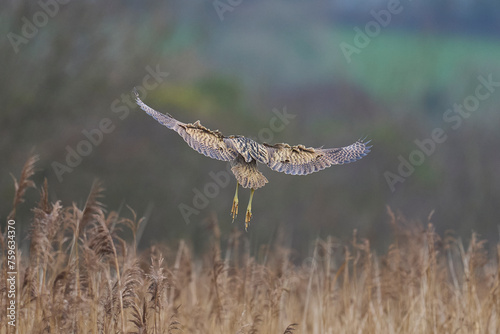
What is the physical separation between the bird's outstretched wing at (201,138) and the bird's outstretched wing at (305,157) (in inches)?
6.7

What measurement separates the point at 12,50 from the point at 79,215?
25.1ft

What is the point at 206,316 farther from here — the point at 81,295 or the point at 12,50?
the point at 12,50

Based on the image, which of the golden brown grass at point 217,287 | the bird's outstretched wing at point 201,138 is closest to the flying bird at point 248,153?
the bird's outstretched wing at point 201,138

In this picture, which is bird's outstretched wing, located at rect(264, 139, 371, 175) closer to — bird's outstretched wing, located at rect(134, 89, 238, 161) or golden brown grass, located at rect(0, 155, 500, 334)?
bird's outstretched wing, located at rect(134, 89, 238, 161)

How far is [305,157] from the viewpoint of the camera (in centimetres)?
250

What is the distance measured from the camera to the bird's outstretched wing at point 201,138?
2.29 metres

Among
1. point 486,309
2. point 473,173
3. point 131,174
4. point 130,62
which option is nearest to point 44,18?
point 130,62

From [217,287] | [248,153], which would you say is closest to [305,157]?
[248,153]

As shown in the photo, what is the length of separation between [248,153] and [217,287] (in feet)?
6.46

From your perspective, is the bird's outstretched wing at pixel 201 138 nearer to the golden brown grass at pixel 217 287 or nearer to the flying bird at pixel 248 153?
the flying bird at pixel 248 153

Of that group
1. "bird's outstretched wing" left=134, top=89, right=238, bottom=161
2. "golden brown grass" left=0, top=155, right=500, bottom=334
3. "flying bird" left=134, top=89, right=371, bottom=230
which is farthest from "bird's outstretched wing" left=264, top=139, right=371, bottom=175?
"golden brown grass" left=0, top=155, right=500, bottom=334

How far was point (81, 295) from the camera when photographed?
10.8ft

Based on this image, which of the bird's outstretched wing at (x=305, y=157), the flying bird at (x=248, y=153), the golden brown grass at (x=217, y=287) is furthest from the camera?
the golden brown grass at (x=217, y=287)

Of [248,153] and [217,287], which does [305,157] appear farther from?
[217,287]
